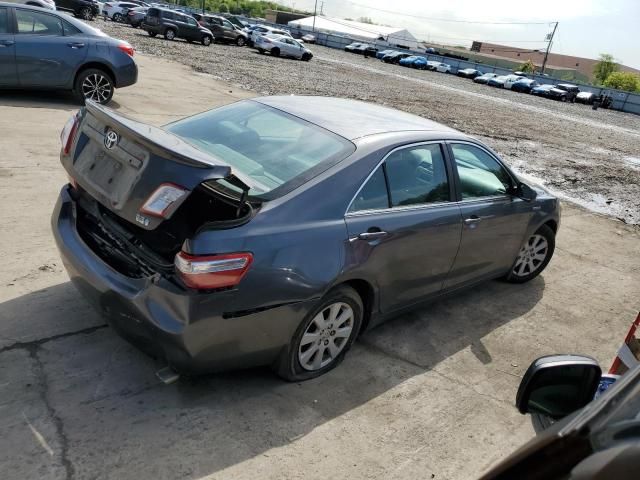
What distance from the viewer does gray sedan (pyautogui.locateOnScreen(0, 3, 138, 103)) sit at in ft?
29.0

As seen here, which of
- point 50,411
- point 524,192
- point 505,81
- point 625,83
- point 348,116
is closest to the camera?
point 50,411

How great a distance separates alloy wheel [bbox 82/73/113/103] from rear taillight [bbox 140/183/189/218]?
8138 mm

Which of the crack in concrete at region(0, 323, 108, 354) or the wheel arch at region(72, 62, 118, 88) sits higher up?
the wheel arch at region(72, 62, 118, 88)

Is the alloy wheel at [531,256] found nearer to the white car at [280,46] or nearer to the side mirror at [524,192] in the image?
the side mirror at [524,192]

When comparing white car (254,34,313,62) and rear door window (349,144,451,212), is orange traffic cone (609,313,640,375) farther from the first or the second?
white car (254,34,313,62)

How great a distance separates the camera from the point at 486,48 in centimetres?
13138

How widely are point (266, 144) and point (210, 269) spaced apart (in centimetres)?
123

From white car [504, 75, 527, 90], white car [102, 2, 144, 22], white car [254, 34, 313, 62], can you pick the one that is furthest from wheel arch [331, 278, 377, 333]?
white car [504, 75, 527, 90]

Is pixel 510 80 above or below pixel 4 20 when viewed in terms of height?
below

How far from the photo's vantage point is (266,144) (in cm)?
368

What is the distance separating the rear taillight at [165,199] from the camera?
9.02 feet

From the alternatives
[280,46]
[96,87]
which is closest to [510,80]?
[280,46]

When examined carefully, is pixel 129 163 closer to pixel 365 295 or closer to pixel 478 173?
pixel 365 295

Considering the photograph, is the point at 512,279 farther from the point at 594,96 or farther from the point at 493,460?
the point at 594,96
